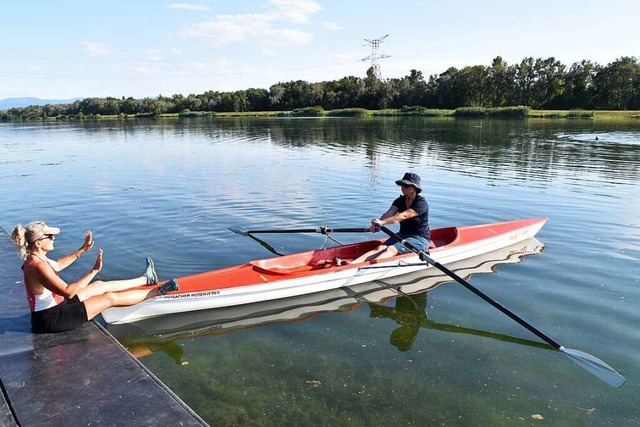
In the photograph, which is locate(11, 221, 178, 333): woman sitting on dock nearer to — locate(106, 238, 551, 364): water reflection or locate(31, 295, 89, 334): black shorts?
locate(31, 295, 89, 334): black shorts

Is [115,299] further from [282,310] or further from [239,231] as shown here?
[239,231]

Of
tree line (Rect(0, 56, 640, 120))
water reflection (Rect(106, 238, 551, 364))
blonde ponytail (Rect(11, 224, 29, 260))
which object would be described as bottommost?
water reflection (Rect(106, 238, 551, 364))

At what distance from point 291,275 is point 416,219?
9.67 ft

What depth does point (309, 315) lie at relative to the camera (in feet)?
26.1

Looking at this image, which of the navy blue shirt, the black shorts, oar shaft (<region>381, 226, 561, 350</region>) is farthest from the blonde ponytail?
the navy blue shirt

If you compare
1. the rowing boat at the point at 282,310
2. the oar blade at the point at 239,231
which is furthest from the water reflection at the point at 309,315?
the oar blade at the point at 239,231

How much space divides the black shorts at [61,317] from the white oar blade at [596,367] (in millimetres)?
6761

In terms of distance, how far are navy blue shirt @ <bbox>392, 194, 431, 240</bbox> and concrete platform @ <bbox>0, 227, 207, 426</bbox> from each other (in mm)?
5955

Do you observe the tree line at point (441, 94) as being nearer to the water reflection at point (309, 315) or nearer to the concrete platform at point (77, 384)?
the water reflection at point (309, 315)

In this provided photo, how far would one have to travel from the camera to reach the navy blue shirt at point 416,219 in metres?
9.37

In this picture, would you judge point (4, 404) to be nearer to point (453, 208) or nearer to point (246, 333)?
point (246, 333)

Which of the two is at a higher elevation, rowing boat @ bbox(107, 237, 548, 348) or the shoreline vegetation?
the shoreline vegetation

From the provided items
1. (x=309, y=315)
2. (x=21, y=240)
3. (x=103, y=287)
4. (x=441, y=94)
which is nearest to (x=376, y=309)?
(x=309, y=315)

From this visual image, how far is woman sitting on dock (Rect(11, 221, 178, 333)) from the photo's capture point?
5.56 meters
